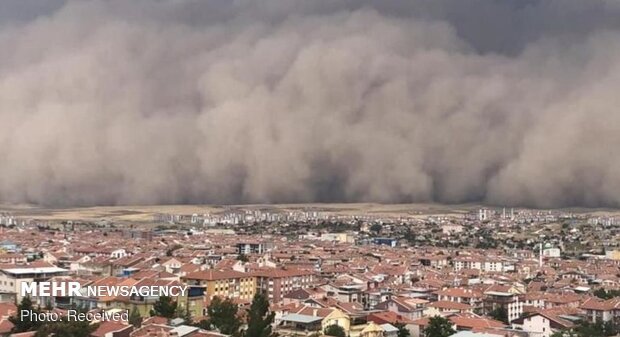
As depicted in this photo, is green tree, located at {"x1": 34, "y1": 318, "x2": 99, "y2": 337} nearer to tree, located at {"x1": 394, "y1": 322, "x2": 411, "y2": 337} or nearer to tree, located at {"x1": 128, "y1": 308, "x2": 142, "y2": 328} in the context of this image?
tree, located at {"x1": 128, "y1": 308, "x2": 142, "y2": 328}

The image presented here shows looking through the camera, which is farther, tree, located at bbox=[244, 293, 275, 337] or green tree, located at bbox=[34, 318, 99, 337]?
tree, located at bbox=[244, 293, 275, 337]

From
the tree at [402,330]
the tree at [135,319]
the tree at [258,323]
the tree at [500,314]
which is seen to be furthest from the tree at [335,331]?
the tree at [500,314]

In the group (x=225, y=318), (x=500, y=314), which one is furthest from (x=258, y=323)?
(x=500, y=314)

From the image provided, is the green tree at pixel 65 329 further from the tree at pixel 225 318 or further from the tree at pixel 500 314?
the tree at pixel 500 314

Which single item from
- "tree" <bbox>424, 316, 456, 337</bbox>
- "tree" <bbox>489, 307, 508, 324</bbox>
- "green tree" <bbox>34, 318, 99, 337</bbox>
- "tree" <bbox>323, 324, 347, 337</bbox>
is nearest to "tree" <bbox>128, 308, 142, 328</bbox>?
"green tree" <bbox>34, 318, 99, 337</bbox>

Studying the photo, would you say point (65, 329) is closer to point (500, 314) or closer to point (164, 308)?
point (164, 308)

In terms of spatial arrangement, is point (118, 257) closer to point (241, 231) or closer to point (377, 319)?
point (377, 319)
